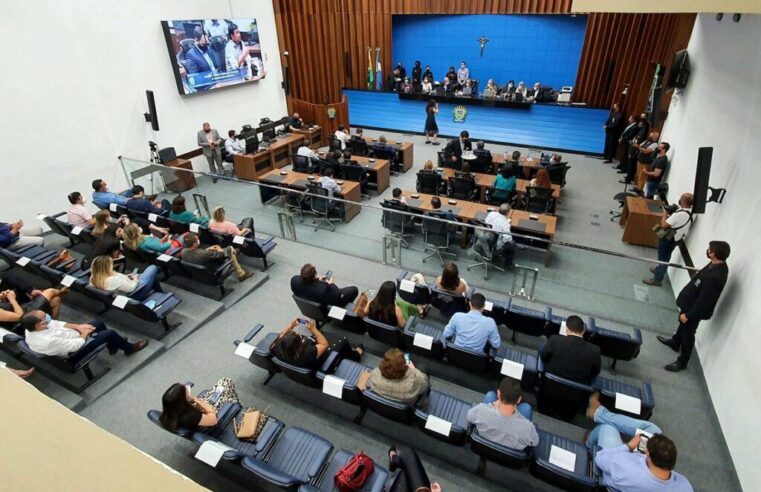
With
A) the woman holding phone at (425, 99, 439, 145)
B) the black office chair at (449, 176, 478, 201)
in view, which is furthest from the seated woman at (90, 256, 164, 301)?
the woman holding phone at (425, 99, 439, 145)

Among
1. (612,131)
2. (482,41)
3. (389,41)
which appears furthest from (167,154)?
(482,41)

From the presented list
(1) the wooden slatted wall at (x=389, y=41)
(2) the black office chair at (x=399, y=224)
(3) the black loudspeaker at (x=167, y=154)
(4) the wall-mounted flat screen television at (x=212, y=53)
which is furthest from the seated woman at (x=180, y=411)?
(1) the wooden slatted wall at (x=389, y=41)

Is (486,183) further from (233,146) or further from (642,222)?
(233,146)

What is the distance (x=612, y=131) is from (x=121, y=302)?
41.2 feet

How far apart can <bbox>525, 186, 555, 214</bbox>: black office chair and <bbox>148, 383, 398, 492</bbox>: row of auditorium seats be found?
6.06m

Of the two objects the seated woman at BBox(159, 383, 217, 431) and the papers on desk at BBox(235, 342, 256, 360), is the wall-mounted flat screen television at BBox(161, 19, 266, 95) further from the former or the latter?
the seated woman at BBox(159, 383, 217, 431)

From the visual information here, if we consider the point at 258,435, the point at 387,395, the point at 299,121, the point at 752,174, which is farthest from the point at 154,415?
the point at 299,121

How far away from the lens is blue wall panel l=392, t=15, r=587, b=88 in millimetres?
14445

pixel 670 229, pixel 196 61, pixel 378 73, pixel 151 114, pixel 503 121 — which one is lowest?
pixel 503 121

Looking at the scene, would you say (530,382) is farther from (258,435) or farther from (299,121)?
(299,121)

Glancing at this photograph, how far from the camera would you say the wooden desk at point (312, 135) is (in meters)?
12.4

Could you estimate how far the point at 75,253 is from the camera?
7051 mm

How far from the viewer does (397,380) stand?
3.52 meters

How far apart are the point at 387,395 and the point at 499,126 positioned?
1243 centimetres
